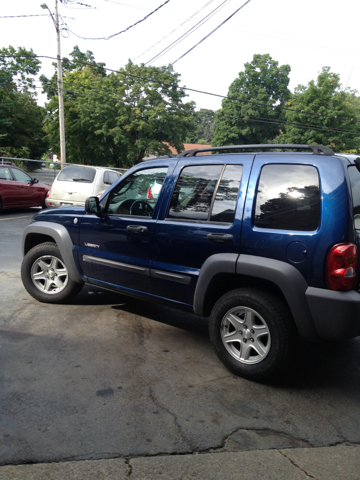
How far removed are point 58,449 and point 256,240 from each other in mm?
2017

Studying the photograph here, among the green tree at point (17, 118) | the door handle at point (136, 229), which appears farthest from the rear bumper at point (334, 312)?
the green tree at point (17, 118)

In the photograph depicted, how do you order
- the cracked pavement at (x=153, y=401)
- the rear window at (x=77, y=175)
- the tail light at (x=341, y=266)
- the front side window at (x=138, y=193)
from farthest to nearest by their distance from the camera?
the rear window at (x=77, y=175)
the front side window at (x=138, y=193)
the tail light at (x=341, y=266)
the cracked pavement at (x=153, y=401)

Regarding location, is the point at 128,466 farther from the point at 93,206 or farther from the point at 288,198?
the point at 93,206

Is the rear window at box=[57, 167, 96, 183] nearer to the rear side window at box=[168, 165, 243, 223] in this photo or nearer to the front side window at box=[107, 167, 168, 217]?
the front side window at box=[107, 167, 168, 217]

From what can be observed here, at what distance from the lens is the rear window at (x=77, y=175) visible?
40.5 ft

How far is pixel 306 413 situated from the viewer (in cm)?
304

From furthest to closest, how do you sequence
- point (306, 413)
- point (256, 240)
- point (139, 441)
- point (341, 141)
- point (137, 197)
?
point (341, 141)
point (137, 197)
point (256, 240)
point (306, 413)
point (139, 441)

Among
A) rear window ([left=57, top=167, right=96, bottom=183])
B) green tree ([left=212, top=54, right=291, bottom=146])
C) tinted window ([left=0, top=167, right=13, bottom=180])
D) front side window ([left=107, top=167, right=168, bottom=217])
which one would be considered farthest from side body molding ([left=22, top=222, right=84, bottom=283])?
green tree ([left=212, top=54, right=291, bottom=146])

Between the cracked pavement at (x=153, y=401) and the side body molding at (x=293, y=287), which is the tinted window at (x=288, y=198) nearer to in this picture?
the side body molding at (x=293, y=287)

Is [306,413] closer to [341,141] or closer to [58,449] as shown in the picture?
[58,449]

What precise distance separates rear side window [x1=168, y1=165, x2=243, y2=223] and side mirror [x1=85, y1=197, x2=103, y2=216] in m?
0.95

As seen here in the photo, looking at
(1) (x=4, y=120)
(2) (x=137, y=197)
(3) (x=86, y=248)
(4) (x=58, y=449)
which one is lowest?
(4) (x=58, y=449)

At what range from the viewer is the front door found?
4.23 m

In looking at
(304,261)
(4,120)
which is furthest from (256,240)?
(4,120)
